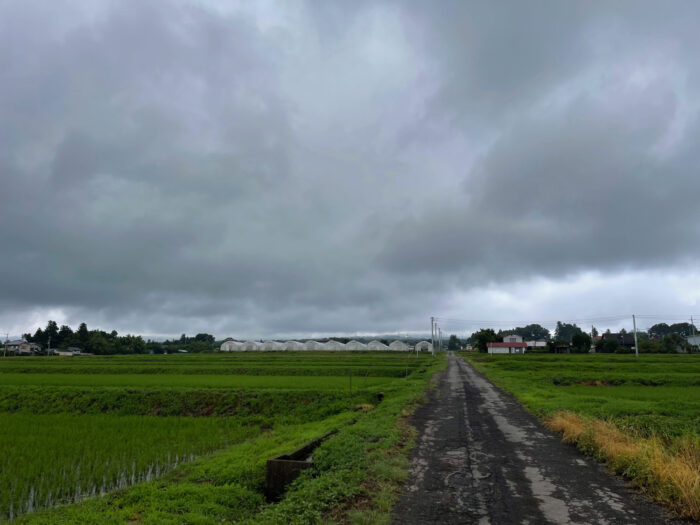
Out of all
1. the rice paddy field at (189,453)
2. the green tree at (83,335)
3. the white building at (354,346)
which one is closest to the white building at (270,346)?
the white building at (354,346)

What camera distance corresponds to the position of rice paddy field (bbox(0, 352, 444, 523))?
9047 mm

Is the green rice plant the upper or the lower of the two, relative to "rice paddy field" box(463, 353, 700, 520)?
lower

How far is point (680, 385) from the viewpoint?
108ft

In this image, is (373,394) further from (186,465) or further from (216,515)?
(216,515)

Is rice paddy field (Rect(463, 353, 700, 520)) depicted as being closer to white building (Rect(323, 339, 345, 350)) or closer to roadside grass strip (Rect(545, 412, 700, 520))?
roadside grass strip (Rect(545, 412, 700, 520))

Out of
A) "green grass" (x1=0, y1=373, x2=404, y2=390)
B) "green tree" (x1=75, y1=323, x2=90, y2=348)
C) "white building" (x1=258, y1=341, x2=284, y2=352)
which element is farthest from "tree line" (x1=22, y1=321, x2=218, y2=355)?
"green grass" (x1=0, y1=373, x2=404, y2=390)

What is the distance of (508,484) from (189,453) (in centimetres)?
1239

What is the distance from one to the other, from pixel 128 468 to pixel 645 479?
14.9m

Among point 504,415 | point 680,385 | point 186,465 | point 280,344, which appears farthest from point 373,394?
point 280,344

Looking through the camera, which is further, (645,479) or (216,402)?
(216,402)

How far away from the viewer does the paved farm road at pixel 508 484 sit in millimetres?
7227

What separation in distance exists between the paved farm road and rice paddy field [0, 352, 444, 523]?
70 centimetres

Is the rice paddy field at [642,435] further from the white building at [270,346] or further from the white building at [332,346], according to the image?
the white building at [270,346]

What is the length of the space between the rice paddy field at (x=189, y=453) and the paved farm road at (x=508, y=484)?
0.70 m
